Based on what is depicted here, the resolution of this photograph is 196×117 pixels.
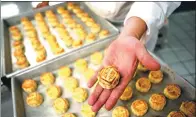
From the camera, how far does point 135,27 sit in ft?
5.00

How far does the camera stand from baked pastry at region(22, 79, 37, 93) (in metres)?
1.61

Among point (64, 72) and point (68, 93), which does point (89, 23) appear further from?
point (68, 93)

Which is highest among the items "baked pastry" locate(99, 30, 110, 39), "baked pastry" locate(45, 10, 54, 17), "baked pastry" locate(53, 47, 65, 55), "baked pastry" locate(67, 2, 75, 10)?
"baked pastry" locate(67, 2, 75, 10)

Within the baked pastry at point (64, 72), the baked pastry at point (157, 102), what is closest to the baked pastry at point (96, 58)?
the baked pastry at point (64, 72)

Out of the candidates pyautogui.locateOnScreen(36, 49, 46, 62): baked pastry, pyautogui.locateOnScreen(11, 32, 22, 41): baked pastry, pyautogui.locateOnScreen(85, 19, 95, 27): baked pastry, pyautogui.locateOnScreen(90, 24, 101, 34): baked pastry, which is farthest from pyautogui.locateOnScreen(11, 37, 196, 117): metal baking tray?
pyautogui.locateOnScreen(11, 32, 22, 41): baked pastry

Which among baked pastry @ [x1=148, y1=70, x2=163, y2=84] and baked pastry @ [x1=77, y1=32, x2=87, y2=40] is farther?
baked pastry @ [x1=77, y1=32, x2=87, y2=40]

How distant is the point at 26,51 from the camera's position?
2.06 meters

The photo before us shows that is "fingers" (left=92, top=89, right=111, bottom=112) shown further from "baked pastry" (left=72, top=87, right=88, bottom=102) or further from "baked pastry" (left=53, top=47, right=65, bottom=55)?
"baked pastry" (left=53, top=47, right=65, bottom=55)

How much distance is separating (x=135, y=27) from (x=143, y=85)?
1.37 ft

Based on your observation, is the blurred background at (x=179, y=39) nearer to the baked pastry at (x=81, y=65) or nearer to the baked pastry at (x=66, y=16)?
the baked pastry at (x=66, y=16)

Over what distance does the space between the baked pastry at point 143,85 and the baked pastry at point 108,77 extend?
30cm

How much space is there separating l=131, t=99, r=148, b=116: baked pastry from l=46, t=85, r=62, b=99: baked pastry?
543 mm

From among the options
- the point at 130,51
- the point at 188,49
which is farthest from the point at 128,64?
the point at 188,49

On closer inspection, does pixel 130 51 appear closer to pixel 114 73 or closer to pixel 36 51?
pixel 114 73
